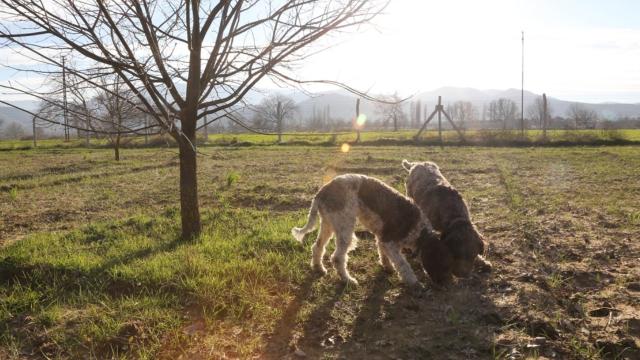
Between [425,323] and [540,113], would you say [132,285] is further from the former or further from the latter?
[540,113]

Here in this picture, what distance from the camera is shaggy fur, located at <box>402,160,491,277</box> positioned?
5223mm

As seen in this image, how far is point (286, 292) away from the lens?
5098 millimetres

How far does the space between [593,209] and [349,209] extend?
559 cm

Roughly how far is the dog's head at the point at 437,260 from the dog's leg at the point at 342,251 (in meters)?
0.90

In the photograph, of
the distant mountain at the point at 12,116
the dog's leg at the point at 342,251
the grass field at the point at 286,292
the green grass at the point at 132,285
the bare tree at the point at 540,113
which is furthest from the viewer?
the bare tree at the point at 540,113

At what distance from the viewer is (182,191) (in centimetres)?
671

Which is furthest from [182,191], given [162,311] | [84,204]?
[84,204]

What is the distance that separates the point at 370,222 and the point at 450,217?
1.04 meters

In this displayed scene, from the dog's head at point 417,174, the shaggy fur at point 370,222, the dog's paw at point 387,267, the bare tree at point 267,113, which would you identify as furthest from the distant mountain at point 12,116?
the dog's head at point 417,174

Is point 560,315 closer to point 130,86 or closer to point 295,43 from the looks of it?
point 295,43

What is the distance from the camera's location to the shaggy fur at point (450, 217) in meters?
5.22

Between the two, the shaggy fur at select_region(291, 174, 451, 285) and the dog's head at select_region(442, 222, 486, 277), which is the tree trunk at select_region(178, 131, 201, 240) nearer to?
the shaggy fur at select_region(291, 174, 451, 285)

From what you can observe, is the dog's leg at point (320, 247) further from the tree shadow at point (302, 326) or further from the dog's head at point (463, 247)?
the dog's head at point (463, 247)

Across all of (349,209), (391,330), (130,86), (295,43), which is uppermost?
(295,43)
